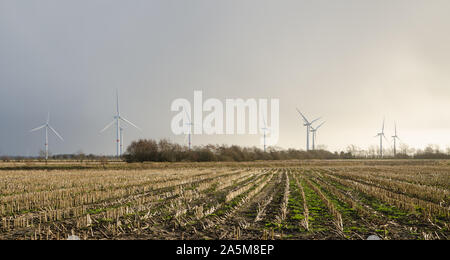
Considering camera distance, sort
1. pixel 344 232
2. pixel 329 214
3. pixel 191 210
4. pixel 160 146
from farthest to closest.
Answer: pixel 160 146
pixel 191 210
pixel 329 214
pixel 344 232

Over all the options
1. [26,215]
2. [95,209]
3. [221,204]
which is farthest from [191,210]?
[26,215]

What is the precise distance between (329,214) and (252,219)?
3479 mm

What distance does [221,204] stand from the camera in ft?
51.0
